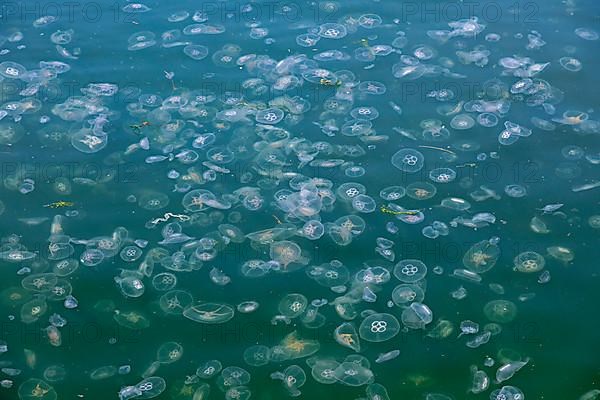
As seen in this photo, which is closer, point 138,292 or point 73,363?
point 73,363

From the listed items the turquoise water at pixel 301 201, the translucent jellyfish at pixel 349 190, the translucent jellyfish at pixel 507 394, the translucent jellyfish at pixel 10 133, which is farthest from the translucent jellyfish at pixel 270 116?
the translucent jellyfish at pixel 507 394

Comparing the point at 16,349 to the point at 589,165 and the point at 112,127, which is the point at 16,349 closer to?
the point at 112,127

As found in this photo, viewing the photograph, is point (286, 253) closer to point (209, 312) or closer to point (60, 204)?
point (209, 312)

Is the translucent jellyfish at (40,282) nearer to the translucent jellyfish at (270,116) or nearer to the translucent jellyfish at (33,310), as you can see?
the translucent jellyfish at (33,310)

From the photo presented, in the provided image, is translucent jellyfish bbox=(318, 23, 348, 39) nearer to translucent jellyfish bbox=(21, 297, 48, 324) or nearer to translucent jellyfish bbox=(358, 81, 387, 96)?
translucent jellyfish bbox=(358, 81, 387, 96)

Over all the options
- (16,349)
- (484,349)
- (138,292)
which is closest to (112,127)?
(138,292)

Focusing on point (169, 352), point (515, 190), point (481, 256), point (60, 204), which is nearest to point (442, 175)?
point (515, 190)
